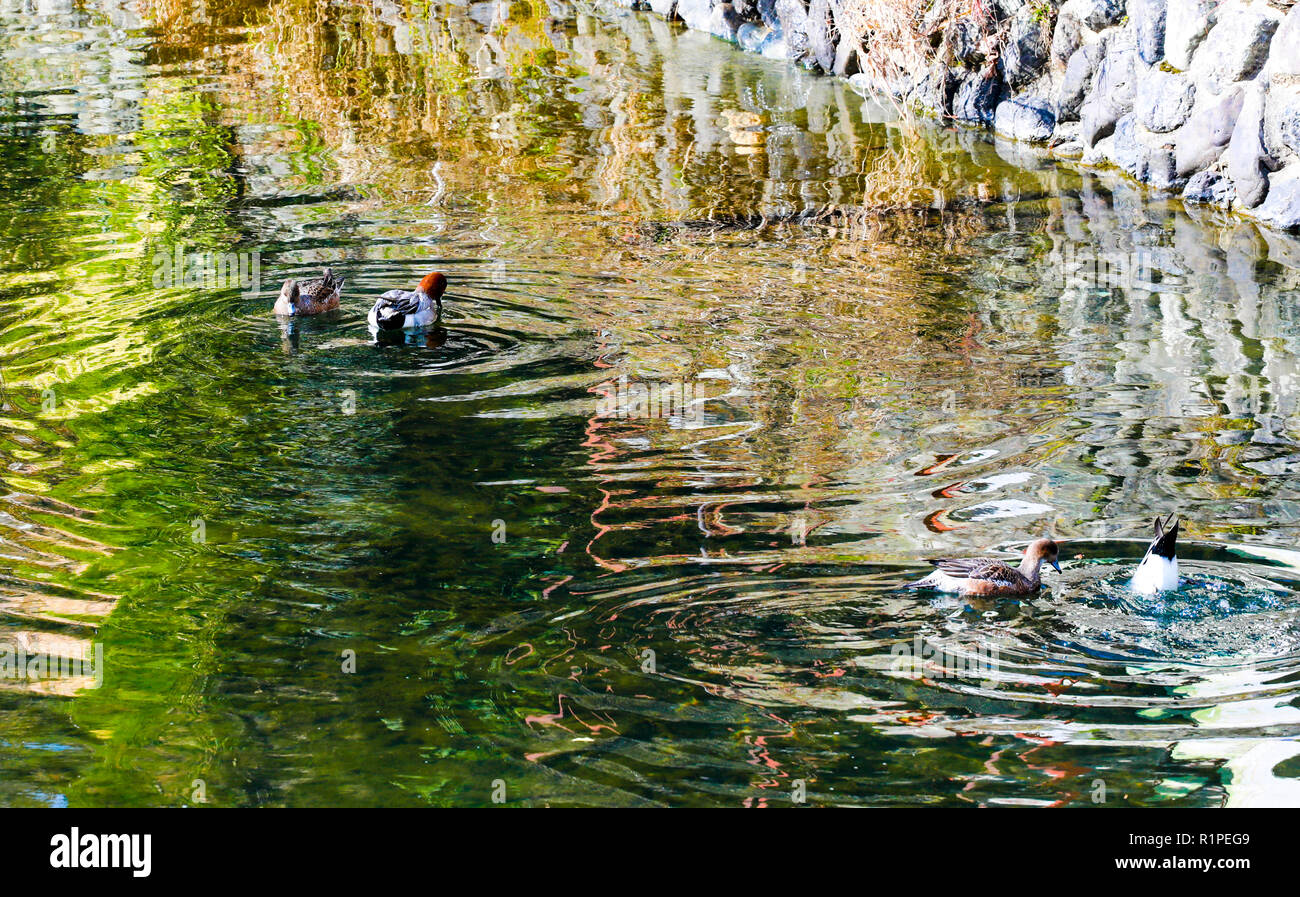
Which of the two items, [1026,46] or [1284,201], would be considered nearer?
[1284,201]

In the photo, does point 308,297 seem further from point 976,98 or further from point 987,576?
point 976,98

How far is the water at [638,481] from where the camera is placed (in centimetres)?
509

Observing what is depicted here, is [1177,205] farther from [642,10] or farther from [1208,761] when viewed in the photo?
[642,10]

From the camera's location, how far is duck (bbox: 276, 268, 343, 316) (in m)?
9.57

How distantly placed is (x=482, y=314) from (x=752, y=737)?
5.31 metres

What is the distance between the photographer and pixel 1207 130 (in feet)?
41.8

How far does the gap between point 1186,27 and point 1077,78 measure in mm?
1676

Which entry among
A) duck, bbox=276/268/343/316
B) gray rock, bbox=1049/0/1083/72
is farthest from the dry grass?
duck, bbox=276/268/343/316

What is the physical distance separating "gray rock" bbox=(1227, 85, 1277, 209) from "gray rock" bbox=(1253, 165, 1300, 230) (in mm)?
99

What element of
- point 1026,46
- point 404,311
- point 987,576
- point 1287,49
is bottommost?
point 987,576

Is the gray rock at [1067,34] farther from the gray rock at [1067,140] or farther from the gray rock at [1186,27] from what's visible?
→ the gray rock at [1186,27]

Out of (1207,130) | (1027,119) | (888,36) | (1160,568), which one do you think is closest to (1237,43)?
(1207,130)

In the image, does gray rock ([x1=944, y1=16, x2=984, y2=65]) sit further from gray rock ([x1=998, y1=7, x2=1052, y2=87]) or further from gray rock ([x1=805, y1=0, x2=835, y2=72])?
gray rock ([x1=805, y1=0, x2=835, y2=72])

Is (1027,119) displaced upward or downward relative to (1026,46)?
downward
